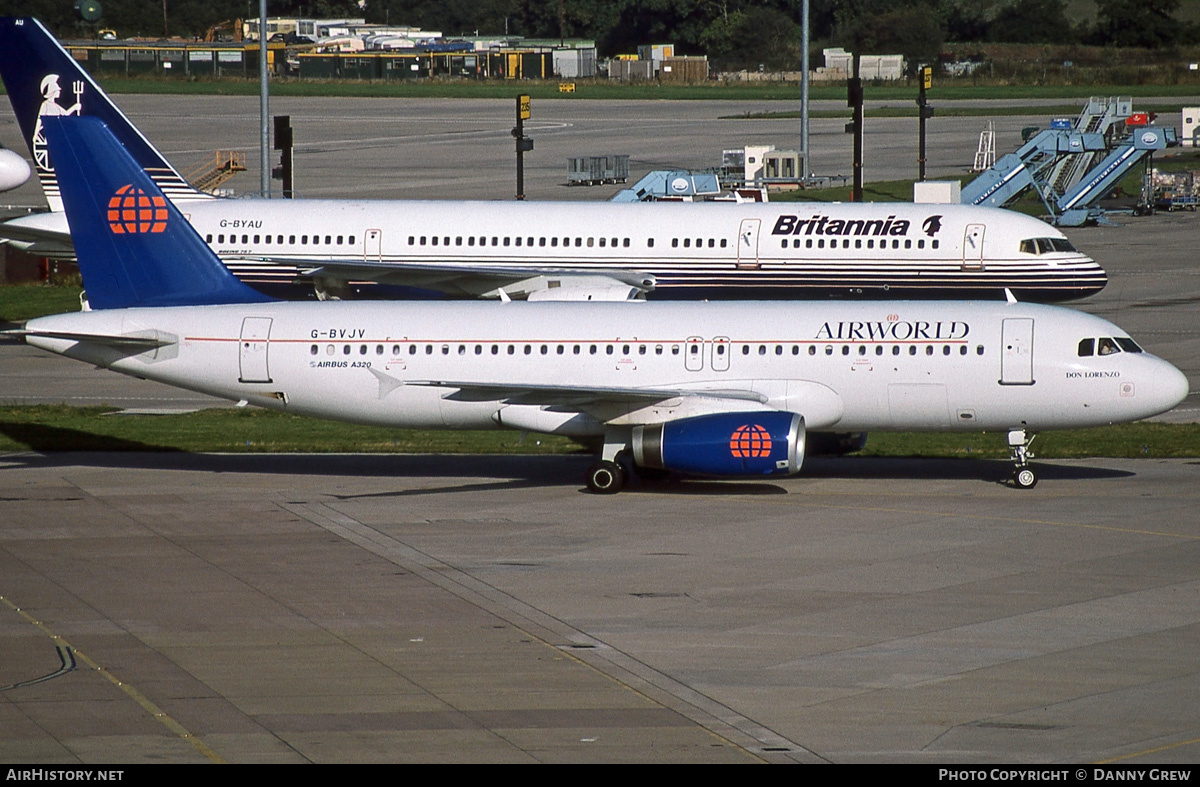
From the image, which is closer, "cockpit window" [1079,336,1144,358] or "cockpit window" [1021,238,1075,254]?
"cockpit window" [1079,336,1144,358]

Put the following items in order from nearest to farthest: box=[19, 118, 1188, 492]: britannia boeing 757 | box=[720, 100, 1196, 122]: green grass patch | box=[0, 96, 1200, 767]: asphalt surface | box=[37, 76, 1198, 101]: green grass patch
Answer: box=[0, 96, 1200, 767]: asphalt surface, box=[19, 118, 1188, 492]: britannia boeing 757, box=[720, 100, 1196, 122]: green grass patch, box=[37, 76, 1198, 101]: green grass patch

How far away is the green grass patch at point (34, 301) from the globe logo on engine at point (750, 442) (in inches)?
1384

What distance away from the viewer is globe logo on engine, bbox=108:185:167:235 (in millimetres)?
34438

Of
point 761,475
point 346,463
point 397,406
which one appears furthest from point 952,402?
point 346,463

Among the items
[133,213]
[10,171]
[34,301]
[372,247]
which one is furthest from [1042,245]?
[34,301]

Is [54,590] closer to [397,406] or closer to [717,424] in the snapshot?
[397,406]

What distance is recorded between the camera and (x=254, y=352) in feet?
109

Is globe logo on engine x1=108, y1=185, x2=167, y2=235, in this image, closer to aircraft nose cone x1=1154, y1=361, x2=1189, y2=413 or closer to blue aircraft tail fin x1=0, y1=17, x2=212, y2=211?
blue aircraft tail fin x1=0, y1=17, x2=212, y2=211

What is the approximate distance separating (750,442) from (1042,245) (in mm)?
21439

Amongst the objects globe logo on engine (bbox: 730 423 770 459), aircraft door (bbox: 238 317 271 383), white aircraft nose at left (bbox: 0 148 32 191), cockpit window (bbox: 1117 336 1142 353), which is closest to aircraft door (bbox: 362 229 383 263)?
white aircraft nose at left (bbox: 0 148 32 191)

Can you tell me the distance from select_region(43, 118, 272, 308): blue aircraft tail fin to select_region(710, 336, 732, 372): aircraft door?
9968 millimetres

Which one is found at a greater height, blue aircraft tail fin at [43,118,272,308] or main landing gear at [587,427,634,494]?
blue aircraft tail fin at [43,118,272,308]

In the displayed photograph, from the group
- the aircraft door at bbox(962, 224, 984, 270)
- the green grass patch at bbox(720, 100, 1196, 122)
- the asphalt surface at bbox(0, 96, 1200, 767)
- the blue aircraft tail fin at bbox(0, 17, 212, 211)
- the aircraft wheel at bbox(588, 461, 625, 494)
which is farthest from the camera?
the green grass patch at bbox(720, 100, 1196, 122)
